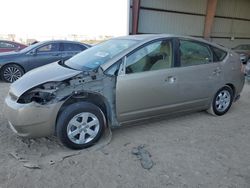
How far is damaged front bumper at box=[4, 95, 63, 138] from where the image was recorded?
289 centimetres

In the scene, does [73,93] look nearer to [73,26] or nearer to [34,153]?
[34,153]

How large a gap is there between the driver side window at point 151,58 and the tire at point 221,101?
1282mm

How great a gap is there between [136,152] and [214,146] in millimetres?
1081

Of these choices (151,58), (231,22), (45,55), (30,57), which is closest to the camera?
(151,58)

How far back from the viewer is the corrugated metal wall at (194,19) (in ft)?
46.8

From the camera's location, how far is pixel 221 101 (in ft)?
14.7

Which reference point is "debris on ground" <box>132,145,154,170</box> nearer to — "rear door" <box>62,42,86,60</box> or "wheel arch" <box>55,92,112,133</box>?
"wheel arch" <box>55,92,112,133</box>

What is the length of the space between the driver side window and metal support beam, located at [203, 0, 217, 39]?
13797 mm

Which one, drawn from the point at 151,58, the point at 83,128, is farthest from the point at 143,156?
the point at 151,58

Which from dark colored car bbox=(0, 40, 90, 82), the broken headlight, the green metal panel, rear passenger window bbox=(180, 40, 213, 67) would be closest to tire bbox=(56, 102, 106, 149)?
the broken headlight

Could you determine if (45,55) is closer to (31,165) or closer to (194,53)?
(194,53)

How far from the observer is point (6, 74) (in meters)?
7.27

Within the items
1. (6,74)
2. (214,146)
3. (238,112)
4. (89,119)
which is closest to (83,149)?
(89,119)

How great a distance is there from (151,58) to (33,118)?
1.79m
